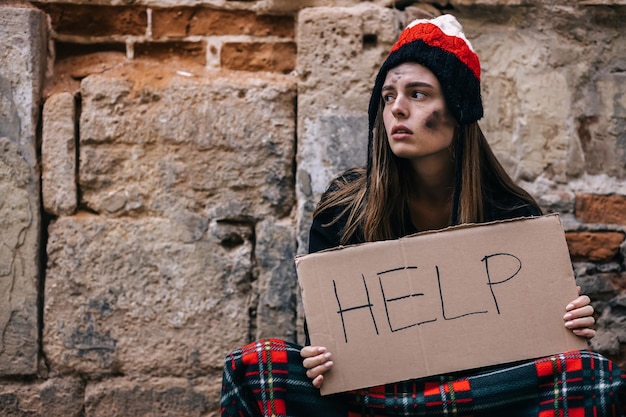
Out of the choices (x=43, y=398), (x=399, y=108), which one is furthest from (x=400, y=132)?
(x=43, y=398)

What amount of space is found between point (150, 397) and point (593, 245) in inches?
56.3

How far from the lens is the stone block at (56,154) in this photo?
6.69 ft

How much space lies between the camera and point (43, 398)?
203cm

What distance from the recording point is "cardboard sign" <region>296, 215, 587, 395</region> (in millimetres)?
1516

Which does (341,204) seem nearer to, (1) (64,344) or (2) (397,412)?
(2) (397,412)

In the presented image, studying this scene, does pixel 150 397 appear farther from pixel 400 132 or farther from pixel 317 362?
pixel 400 132

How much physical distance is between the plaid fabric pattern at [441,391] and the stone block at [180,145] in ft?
2.06

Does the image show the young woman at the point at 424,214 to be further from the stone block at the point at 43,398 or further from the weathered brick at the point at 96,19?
the weathered brick at the point at 96,19

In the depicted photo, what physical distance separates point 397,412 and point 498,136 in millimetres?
994

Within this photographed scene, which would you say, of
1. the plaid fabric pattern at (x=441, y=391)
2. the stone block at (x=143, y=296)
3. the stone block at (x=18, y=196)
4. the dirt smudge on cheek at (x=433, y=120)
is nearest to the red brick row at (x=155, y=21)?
the stone block at (x=18, y=196)

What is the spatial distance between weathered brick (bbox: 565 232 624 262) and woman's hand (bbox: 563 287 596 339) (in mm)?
660

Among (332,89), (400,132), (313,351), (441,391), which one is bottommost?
(441,391)

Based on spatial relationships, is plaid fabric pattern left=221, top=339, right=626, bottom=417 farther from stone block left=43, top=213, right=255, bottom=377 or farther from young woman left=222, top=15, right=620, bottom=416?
stone block left=43, top=213, right=255, bottom=377

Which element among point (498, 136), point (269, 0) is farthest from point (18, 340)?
point (498, 136)
